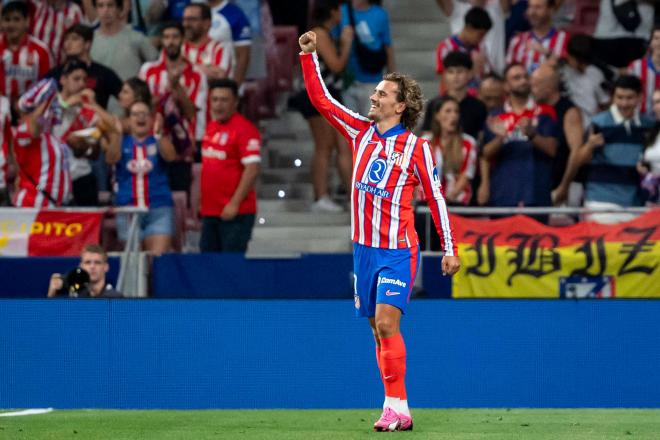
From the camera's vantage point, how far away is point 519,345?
1061 centimetres

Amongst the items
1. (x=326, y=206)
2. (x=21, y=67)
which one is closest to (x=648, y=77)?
(x=326, y=206)

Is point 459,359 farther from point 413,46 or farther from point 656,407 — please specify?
point 413,46

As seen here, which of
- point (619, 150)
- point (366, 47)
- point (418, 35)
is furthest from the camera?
point (418, 35)

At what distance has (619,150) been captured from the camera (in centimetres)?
1313

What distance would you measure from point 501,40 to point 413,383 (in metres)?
5.19

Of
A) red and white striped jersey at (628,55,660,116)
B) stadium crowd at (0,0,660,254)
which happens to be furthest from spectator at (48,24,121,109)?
red and white striped jersey at (628,55,660,116)


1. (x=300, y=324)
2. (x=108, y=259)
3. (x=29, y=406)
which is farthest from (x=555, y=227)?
(x=29, y=406)

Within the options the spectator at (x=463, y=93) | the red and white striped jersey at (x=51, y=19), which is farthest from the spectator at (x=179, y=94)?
the spectator at (x=463, y=93)

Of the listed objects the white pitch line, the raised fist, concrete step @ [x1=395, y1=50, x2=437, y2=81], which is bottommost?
the white pitch line

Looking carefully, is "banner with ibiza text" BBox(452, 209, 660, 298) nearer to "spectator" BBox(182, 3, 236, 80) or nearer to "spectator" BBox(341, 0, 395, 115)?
"spectator" BBox(341, 0, 395, 115)

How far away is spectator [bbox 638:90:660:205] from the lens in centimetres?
1293

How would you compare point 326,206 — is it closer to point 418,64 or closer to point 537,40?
point 418,64

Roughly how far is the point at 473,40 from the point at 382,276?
269 inches

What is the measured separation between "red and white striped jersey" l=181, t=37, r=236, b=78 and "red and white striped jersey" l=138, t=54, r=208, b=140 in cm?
23
